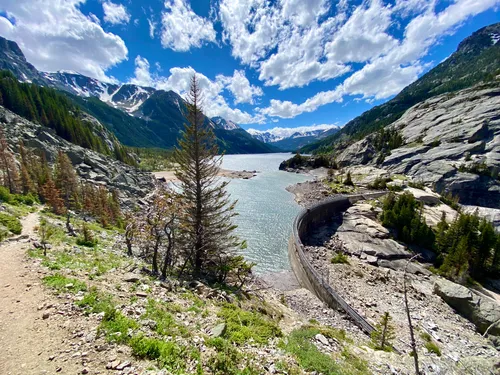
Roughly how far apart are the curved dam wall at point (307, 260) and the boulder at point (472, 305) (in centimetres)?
1388

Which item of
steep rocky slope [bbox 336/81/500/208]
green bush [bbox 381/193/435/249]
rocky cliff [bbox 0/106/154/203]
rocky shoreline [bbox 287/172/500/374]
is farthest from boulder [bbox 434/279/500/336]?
steep rocky slope [bbox 336/81/500/208]

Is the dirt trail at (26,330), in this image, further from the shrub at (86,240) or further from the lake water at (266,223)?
the lake water at (266,223)

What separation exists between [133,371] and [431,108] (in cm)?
17903

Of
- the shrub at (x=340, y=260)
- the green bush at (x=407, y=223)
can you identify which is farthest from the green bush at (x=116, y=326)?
the green bush at (x=407, y=223)

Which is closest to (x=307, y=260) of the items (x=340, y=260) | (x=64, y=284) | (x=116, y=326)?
(x=340, y=260)

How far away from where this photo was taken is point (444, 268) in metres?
34.1

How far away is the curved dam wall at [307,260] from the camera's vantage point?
21719 mm

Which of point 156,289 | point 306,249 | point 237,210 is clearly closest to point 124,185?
point 237,210

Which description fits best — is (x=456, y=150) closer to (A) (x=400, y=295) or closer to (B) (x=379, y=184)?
(B) (x=379, y=184)

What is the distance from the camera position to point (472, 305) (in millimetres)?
24281

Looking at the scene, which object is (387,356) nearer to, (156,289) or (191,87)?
(156,289)

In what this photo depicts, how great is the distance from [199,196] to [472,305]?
31.4m

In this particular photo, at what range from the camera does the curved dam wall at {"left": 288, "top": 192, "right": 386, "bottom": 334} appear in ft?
71.3

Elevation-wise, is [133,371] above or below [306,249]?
above
